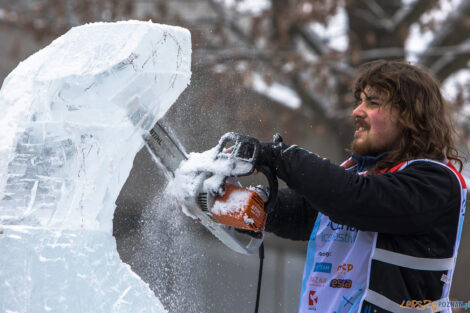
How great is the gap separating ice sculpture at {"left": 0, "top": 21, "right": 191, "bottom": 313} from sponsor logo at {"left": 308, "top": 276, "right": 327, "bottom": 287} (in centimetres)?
51

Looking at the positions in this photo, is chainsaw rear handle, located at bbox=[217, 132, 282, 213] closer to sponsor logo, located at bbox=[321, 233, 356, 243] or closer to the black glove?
the black glove

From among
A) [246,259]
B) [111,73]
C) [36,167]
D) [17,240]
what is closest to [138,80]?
[111,73]

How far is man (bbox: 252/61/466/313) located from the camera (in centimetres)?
140

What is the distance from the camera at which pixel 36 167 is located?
4.43ft

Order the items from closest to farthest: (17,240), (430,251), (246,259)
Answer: (17,240) < (430,251) < (246,259)

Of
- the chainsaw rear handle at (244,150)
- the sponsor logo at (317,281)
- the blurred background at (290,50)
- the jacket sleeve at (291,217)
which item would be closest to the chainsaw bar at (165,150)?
the chainsaw rear handle at (244,150)

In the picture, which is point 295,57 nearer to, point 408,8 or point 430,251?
point 408,8

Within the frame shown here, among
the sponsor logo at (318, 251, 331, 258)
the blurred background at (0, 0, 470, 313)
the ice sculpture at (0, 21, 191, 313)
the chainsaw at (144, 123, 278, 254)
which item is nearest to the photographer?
the ice sculpture at (0, 21, 191, 313)

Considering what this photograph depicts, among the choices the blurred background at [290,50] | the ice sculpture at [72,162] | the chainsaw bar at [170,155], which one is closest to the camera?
the ice sculpture at [72,162]

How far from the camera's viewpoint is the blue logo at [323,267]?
162 centimetres

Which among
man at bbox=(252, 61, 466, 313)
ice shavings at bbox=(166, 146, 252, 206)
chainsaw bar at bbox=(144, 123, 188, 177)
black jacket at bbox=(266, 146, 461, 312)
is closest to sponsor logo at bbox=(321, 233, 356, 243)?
man at bbox=(252, 61, 466, 313)

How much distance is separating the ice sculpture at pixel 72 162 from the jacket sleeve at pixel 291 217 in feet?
1.93

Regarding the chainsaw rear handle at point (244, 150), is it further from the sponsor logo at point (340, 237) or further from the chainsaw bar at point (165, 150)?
the sponsor logo at point (340, 237)

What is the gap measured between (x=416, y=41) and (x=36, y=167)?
4193mm
